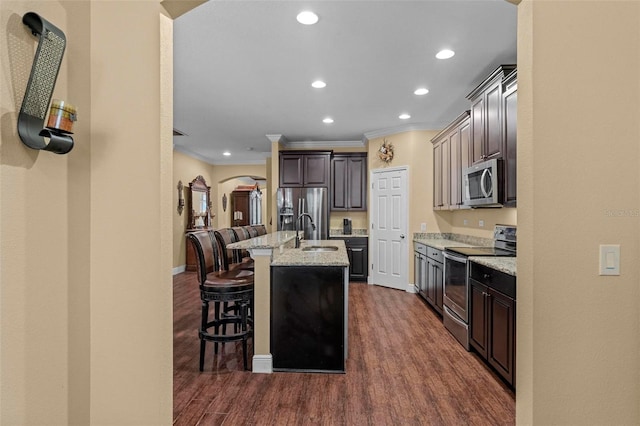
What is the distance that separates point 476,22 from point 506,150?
1.05 m

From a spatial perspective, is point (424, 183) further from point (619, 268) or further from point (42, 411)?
point (42, 411)

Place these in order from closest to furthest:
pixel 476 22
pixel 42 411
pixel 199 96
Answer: pixel 42 411, pixel 476 22, pixel 199 96

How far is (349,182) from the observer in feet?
20.9

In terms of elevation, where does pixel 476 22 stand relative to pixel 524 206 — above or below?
above

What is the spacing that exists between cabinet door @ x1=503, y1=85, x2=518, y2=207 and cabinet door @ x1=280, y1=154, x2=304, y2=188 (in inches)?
152

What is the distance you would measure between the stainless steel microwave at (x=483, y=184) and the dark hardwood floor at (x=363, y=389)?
1.43m

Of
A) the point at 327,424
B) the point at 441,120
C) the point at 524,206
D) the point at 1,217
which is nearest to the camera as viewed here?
the point at 1,217

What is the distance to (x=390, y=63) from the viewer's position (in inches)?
125

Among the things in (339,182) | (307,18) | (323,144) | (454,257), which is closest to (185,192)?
(323,144)

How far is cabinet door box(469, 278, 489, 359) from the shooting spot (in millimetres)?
2740

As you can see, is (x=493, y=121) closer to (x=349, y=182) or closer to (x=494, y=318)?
(x=494, y=318)

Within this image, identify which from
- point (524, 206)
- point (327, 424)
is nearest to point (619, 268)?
point (524, 206)

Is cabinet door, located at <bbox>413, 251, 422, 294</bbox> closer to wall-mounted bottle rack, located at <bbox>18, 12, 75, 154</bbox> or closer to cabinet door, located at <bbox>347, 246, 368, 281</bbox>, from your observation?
cabinet door, located at <bbox>347, 246, 368, 281</bbox>

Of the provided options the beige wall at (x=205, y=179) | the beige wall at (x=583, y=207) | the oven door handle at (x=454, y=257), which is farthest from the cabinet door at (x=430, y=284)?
the beige wall at (x=205, y=179)
